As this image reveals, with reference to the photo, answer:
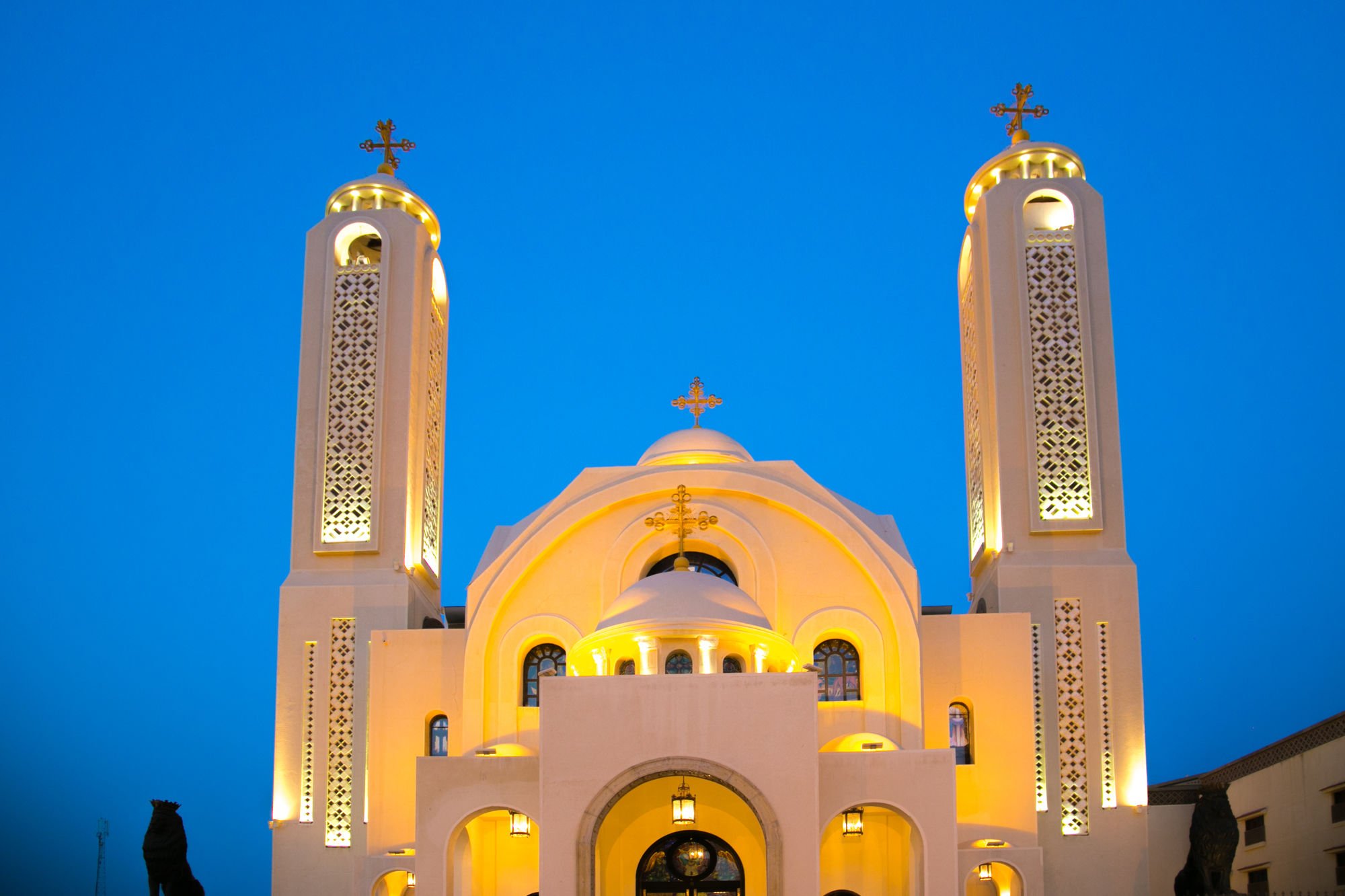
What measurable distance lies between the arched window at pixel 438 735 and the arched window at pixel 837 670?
17.9 ft

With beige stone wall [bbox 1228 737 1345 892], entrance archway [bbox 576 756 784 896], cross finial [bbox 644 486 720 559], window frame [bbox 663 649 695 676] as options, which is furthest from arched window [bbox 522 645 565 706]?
beige stone wall [bbox 1228 737 1345 892]

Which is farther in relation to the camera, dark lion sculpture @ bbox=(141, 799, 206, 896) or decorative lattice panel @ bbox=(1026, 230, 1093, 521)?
decorative lattice panel @ bbox=(1026, 230, 1093, 521)

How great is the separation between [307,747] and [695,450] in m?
7.31

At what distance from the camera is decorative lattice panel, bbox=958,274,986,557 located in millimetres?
24297

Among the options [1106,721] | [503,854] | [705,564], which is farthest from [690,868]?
[1106,721]

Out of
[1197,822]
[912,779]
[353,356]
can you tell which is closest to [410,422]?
[353,356]

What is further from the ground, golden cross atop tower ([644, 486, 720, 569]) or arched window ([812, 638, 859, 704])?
golden cross atop tower ([644, 486, 720, 569])

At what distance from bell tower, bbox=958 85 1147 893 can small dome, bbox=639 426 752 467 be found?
387cm

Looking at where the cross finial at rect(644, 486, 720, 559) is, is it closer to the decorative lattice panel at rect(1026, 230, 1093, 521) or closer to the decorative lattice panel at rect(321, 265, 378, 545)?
the decorative lattice panel at rect(321, 265, 378, 545)

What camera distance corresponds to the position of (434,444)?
25.8m

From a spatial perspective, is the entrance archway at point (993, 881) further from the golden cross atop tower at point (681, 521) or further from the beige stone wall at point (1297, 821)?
the golden cross atop tower at point (681, 521)

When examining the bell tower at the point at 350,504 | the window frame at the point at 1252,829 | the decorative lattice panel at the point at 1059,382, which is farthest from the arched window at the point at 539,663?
the window frame at the point at 1252,829

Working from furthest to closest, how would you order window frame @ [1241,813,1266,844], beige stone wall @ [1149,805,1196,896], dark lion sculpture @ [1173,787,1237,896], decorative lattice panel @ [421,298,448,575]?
decorative lattice panel @ [421,298,448,575]
window frame @ [1241,813,1266,844]
beige stone wall @ [1149,805,1196,896]
dark lion sculpture @ [1173,787,1237,896]

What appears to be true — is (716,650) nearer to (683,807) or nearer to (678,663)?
(678,663)
